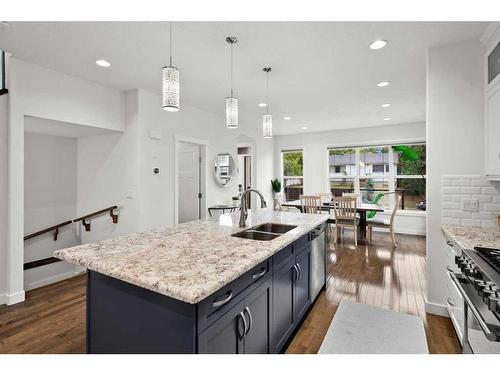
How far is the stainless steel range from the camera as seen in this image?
1108mm

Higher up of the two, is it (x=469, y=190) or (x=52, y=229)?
(x=469, y=190)

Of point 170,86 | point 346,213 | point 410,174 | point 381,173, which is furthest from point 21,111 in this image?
point 410,174

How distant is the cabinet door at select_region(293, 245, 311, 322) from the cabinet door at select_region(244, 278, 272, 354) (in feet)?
1.76

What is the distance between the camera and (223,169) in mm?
5422

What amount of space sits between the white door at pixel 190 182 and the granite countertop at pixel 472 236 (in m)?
3.92

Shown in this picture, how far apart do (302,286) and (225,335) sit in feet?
3.98

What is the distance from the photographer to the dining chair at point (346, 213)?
16.4 ft

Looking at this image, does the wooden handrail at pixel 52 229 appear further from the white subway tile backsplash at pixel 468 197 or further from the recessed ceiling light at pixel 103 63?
the white subway tile backsplash at pixel 468 197

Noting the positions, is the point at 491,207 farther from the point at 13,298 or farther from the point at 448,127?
the point at 13,298

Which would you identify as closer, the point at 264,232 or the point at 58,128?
the point at 264,232

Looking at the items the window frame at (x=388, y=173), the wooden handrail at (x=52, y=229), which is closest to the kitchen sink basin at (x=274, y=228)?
the wooden handrail at (x=52, y=229)

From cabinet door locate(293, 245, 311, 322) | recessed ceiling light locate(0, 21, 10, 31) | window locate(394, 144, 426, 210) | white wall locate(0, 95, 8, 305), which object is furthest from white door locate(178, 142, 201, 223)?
window locate(394, 144, 426, 210)
